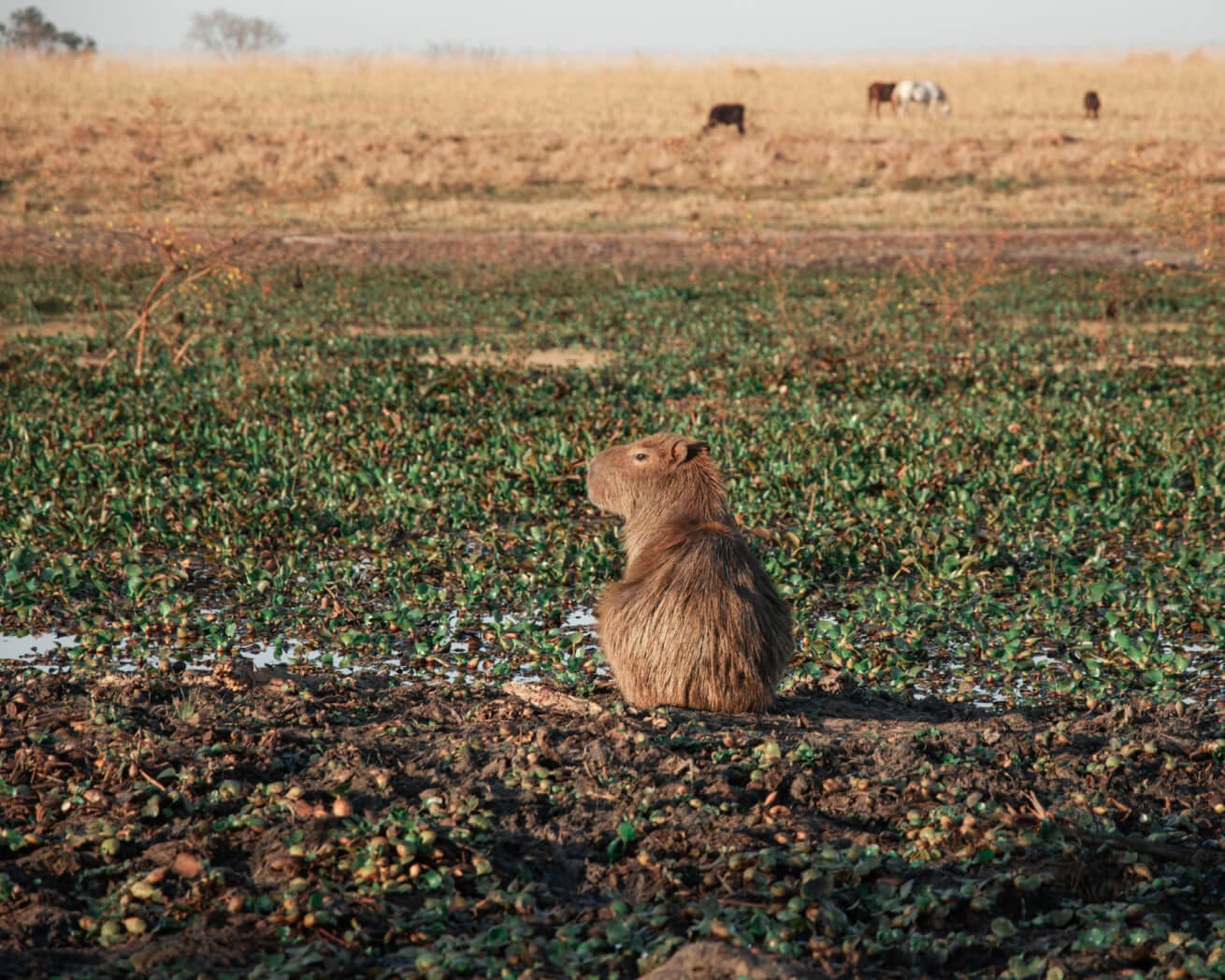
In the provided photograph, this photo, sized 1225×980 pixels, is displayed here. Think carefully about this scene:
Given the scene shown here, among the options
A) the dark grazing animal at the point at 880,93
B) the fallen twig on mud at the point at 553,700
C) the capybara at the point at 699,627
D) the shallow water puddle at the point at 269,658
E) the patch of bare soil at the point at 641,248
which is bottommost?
the shallow water puddle at the point at 269,658

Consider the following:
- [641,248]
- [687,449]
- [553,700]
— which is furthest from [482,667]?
[641,248]

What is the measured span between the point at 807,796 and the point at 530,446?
20.1 feet

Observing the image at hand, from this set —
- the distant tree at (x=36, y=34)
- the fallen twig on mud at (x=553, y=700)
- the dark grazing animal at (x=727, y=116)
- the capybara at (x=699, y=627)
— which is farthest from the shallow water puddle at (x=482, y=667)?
the distant tree at (x=36, y=34)

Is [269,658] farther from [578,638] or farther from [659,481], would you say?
[659,481]

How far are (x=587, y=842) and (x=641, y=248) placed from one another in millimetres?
22389

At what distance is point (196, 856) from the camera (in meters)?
3.94

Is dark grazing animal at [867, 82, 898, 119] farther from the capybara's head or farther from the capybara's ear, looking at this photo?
the capybara's ear

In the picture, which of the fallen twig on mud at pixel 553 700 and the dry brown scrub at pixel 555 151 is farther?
the dry brown scrub at pixel 555 151

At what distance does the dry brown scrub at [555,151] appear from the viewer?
98.1 ft

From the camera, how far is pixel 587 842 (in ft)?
13.6

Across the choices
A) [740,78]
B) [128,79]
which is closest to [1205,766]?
[128,79]

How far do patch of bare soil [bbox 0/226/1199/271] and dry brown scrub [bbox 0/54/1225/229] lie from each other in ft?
2.87

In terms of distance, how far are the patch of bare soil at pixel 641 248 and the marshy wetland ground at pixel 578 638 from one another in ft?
12.0

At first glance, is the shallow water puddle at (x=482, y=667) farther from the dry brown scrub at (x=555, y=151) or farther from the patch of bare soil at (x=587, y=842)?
the dry brown scrub at (x=555, y=151)
